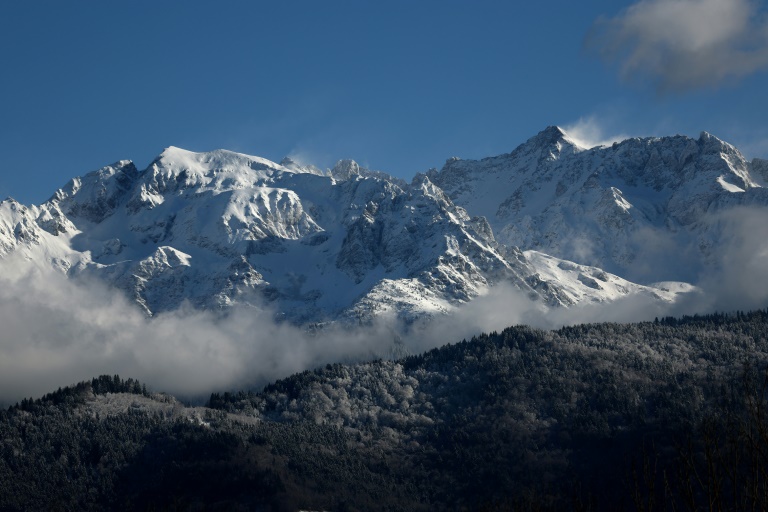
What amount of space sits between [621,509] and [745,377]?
26.0 metres

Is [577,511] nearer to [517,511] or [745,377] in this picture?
[745,377]

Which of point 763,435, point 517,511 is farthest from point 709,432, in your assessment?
A: point 517,511

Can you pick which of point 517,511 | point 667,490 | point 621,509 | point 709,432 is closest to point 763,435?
point 709,432

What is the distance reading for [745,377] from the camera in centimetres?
4828

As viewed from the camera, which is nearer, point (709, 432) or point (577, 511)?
point (709, 432)

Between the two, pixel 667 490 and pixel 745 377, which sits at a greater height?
pixel 745 377

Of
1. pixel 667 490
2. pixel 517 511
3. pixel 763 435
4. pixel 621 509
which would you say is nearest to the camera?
pixel 763 435

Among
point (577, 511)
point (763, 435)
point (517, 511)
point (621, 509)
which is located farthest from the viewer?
point (517, 511)

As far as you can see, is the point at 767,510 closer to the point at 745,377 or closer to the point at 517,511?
the point at 745,377

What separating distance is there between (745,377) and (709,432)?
9.18 feet

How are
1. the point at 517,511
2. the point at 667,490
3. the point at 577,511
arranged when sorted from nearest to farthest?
the point at 667,490, the point at 577,511, the point at 517,511

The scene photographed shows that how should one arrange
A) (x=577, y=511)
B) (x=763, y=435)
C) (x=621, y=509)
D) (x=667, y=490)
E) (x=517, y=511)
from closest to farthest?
1. (x=763, y=435)
2. (x=667, y=490)
3. (x=577, y=511)
4. (x=621, y=509)
5. (x=517, y=511)

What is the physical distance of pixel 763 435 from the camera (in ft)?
151

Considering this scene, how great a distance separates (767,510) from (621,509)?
80.8 feet
